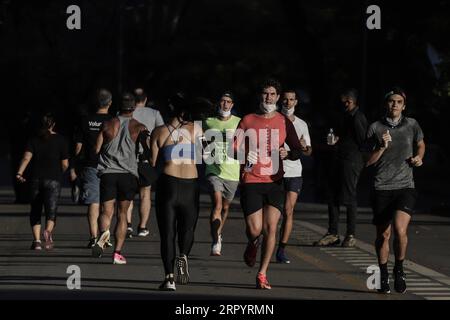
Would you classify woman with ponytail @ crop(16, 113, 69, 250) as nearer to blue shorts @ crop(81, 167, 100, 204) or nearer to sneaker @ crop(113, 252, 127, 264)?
blue shorts @ crop(81, 167, 100, 204)

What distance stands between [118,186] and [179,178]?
268 cm

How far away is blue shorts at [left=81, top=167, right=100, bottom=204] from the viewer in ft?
57.2

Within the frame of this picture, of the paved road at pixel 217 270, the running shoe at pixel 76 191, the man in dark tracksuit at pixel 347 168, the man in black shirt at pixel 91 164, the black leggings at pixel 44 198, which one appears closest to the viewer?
the paved road at pixel 217 270

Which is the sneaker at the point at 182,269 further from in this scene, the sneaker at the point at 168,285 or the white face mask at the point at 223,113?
the white face mask at the point at 223,113

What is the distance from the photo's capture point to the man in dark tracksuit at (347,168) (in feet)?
59.0

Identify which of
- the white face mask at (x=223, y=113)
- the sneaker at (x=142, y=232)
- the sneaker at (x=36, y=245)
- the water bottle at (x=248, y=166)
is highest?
the white face mask at (x=223, y=113)

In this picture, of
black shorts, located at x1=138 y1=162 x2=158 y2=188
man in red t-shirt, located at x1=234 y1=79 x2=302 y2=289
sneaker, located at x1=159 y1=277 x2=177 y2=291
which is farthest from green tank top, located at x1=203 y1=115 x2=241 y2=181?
sneaker, located at x1=159 y1=277 x2=177 y2=291

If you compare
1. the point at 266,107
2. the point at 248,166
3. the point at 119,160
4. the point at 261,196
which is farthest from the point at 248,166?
the point at 119,160

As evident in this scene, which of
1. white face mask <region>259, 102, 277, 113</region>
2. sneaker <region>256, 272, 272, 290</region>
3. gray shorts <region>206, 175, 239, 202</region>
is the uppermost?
white face mask <region>259, 102, 277, 113</region>

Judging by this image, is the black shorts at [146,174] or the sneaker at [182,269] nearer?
the sneaker at [182,269]

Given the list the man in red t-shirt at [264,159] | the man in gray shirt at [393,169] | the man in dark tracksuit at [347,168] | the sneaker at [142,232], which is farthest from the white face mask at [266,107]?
the sneaker at [142,232]

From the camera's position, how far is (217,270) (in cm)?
1508

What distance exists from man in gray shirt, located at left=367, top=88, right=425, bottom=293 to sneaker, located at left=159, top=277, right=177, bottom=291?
1886 mm

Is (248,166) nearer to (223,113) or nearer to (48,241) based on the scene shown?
(223,113)
